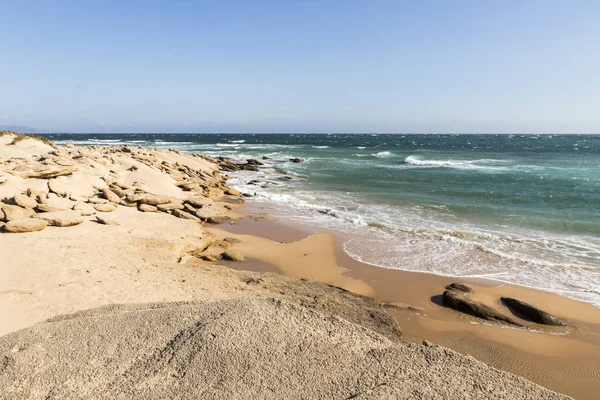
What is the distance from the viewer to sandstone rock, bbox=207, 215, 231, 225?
14.0 metres

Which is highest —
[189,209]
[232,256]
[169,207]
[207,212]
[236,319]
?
[236,319]

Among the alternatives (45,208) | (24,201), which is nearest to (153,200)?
(45,208)

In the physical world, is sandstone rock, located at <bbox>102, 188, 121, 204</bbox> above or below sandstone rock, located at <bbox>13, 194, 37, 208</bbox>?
below

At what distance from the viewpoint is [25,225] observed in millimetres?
9258

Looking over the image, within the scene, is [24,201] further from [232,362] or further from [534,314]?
[534,314]

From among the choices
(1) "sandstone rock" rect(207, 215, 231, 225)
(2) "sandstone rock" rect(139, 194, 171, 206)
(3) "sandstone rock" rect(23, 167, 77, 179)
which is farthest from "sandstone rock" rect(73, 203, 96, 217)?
(1) "sandstone rock" rect(207, 215, 231, 225)

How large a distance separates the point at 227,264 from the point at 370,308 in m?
4.43

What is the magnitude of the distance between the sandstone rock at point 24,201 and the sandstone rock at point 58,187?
1562mm

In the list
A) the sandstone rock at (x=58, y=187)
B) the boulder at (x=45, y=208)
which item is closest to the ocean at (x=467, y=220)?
the sandstone rock at (x=58, y=187)

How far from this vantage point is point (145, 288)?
6.87 m

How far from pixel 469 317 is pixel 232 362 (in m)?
5.25

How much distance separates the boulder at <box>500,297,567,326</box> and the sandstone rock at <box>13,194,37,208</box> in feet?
43.6

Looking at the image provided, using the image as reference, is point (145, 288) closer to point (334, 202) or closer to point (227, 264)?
point (227, 264)

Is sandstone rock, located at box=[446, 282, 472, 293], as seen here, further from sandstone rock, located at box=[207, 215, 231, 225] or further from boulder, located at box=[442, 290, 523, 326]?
sandstone rock, located at box=[207, 215, 231, 225]
